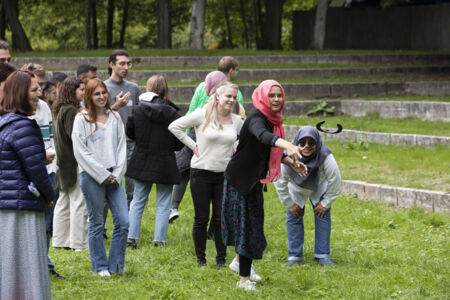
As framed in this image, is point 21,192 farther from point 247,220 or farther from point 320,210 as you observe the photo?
point 320,210

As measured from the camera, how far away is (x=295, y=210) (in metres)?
7.52

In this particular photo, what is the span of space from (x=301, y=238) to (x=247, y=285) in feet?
4.40

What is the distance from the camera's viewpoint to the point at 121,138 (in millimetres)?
6754

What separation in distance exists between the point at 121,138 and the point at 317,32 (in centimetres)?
2343

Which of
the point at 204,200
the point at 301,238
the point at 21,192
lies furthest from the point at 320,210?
the point at 21,192

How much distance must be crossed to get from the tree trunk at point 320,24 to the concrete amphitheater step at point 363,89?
842 cm

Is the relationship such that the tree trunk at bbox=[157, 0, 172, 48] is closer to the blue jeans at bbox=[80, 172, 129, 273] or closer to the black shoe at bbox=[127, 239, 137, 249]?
the black shoe at bbox=[127, 239, 137, 249]

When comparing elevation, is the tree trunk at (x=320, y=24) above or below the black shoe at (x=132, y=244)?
above

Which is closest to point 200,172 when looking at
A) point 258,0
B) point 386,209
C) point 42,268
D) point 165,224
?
point 165,224

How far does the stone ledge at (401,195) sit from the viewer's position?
380 inches

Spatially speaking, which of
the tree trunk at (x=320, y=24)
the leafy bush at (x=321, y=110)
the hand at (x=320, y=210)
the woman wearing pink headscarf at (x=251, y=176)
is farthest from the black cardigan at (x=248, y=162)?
the tree trunk at (x=320, y=24)

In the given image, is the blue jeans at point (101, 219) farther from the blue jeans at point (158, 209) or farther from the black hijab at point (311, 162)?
the black hijab at point (311, 162)

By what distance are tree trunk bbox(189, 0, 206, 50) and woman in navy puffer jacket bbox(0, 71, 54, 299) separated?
875 inches

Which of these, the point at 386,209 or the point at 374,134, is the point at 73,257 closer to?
the point at 386,209
